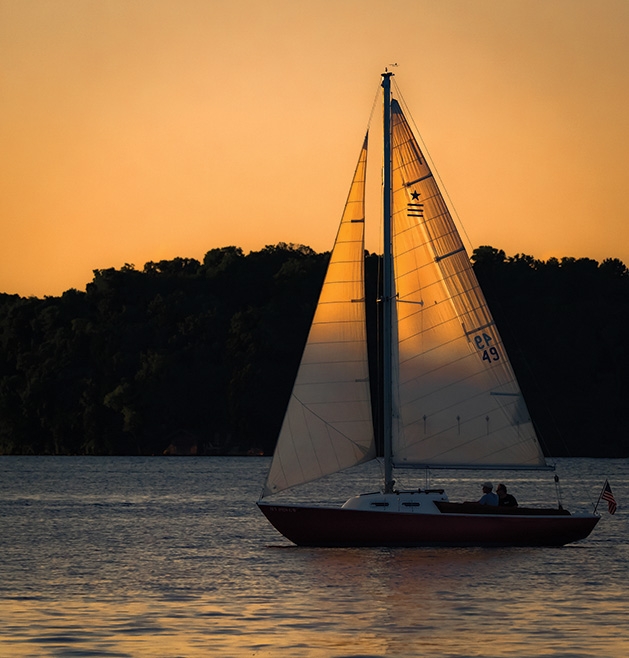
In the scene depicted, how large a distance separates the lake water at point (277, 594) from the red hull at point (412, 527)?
474 millimetres

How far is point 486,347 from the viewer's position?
43688 millimetres

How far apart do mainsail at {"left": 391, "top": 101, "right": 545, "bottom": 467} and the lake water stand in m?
2.79

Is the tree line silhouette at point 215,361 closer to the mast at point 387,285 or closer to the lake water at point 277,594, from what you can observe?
the lake water at point 277,594

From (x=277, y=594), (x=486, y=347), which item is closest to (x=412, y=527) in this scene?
(x=486, y=347)

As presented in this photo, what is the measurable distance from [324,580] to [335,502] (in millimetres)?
37379

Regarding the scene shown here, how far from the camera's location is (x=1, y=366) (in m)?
157

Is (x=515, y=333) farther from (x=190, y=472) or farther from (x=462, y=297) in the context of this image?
(x=462, y=297)

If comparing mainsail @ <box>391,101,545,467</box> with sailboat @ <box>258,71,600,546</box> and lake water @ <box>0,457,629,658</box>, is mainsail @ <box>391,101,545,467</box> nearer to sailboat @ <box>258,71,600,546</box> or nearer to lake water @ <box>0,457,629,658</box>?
sailboat @ <box>258,71,600,546</box>

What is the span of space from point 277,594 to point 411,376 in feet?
32.8

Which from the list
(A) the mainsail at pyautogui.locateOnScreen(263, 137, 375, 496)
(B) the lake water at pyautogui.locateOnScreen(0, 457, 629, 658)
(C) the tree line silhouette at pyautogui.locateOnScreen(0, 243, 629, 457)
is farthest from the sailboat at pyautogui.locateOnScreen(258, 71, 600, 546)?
(C) the tree line silhouette at pyautogui.locateOnScreen(0, 243, 629, 457)

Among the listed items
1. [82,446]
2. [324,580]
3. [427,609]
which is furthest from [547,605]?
[82,446]

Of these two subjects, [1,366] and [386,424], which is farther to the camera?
[1,366]

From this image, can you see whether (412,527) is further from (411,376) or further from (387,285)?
(387,285)

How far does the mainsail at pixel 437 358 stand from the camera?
1699 inches
